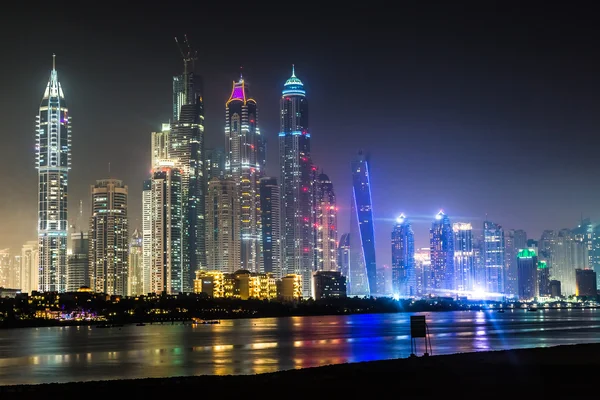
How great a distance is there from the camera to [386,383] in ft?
118

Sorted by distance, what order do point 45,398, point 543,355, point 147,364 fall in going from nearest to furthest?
point 45,398 < point 543,355 < point 147,364

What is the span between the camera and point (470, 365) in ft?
143

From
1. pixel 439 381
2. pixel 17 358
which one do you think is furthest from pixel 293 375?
pixel 17 358

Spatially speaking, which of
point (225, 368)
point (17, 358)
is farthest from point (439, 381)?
point (17, 358)

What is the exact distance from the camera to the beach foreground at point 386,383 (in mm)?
33312

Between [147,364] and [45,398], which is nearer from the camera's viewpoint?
[45,398]

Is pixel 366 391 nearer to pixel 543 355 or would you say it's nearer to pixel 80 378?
pixel 543 355

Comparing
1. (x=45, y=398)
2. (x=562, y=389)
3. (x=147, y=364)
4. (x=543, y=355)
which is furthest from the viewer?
(x=147, y=364)

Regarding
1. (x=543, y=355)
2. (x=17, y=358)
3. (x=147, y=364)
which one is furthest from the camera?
(x=17, y=358)

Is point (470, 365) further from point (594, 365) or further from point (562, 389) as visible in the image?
point (562, 389)

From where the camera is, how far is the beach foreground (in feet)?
109

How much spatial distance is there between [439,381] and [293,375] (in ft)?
28.0

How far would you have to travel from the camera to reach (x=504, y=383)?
1375 inches

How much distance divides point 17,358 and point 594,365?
55.2 meters
